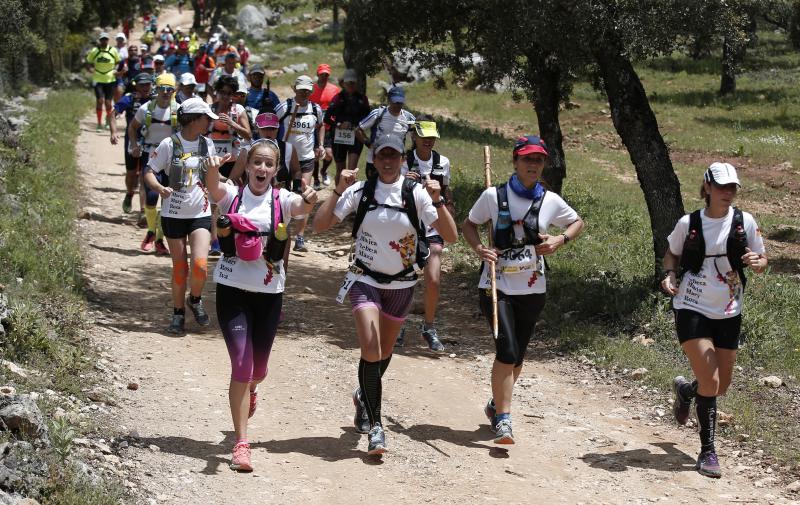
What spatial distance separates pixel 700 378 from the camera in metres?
7.61

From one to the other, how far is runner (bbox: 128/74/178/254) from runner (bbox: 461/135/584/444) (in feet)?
20.0

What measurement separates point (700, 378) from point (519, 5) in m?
5.66

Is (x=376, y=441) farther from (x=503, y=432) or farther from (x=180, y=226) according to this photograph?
(x=180, y=226)

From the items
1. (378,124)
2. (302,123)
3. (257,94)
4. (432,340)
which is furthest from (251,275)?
(257,94)

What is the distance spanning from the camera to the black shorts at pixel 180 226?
10250 mm

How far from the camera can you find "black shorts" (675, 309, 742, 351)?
7523mm

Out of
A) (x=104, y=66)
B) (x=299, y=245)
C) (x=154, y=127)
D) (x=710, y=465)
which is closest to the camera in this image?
(x=710, y=465)

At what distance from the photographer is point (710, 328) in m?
7.56

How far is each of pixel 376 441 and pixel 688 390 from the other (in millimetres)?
2436

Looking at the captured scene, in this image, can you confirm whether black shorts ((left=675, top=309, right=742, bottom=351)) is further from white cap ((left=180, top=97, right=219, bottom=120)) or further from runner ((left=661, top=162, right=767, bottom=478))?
white cap ((left=180, top=97, right=219, bottom=120))

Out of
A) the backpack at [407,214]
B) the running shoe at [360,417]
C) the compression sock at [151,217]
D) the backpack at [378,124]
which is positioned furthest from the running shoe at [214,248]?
the backpack at [407,214]

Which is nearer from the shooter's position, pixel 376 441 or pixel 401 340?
pixel 376 441

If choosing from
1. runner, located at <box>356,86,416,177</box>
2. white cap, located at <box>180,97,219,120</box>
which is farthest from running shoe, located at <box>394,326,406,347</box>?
white cap, located at <box>180,97,219,120</box>

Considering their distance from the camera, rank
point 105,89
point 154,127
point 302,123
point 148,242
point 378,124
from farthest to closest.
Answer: point 105,89, point 302,123, point 148,242, point 154,127, point 378,124
